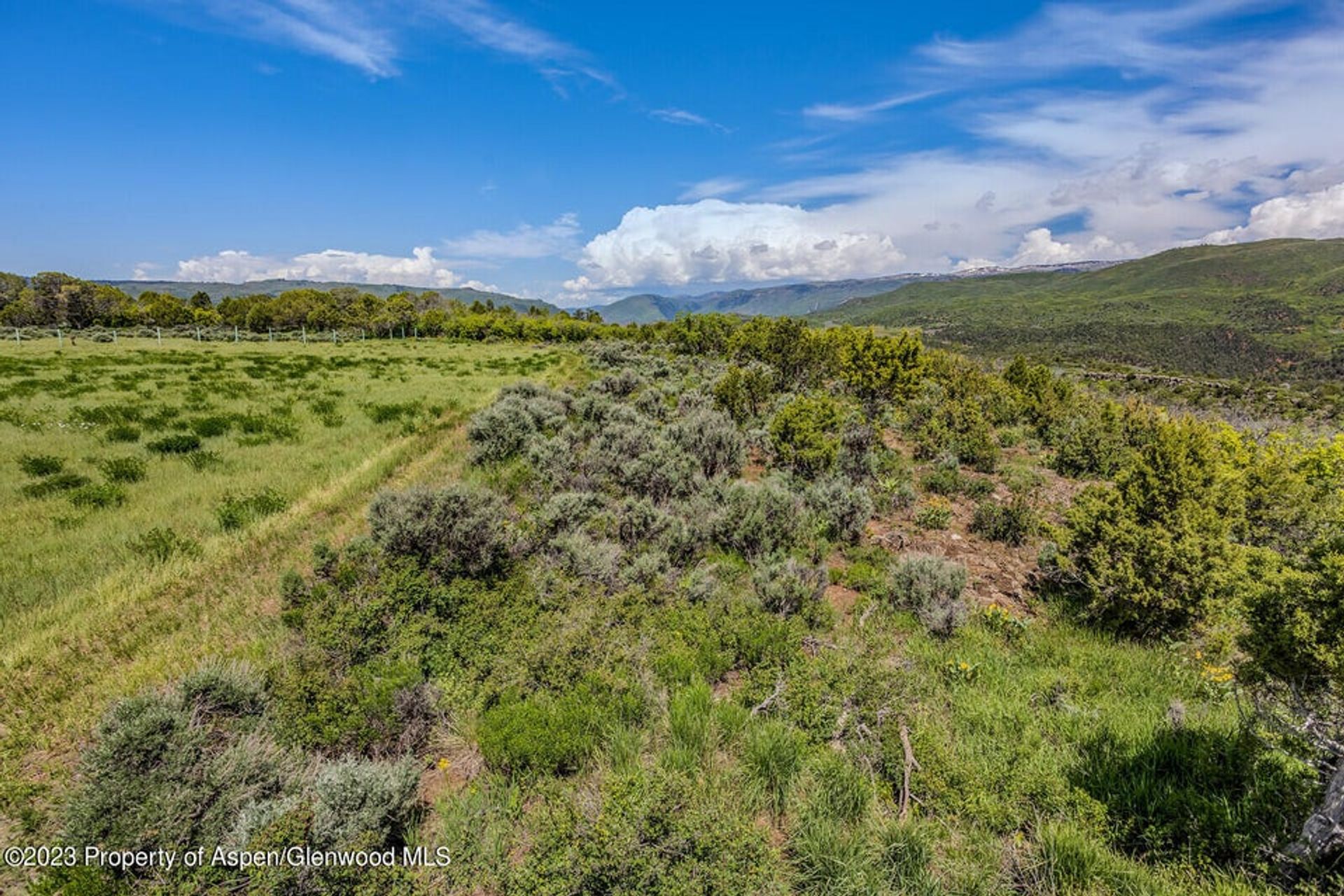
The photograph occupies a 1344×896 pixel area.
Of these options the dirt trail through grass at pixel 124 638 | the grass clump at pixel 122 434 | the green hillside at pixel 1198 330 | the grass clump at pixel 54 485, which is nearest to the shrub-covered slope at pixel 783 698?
the dirt trail through grass at pixel 124 638

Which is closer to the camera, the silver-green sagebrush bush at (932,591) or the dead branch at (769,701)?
the dead branch at (769,701)

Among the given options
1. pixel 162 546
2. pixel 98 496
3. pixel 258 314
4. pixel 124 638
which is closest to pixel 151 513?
pixel 98 496

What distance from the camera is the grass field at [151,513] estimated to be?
4625mm

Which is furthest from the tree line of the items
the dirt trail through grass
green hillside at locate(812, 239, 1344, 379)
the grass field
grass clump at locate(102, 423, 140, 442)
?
green hillside at locate(812, 239, 1344, 379)

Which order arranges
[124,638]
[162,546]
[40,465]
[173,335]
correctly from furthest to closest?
[173,335] → [40,465] → [162,546] → [124,638]

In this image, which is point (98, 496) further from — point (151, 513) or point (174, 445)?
point (174, 445)

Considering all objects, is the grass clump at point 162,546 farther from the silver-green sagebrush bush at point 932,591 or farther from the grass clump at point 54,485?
the silver-green sagebrush bush at point 932,591

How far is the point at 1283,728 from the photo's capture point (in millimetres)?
2797

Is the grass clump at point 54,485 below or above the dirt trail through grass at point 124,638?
above

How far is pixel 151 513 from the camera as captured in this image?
27.7 feet

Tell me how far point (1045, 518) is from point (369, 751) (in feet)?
38.5

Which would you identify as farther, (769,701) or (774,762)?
(769,701)

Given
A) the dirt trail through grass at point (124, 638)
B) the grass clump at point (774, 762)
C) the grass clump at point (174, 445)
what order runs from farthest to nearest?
the grass clump at point (174, 445) → the dirt trail through grass at point (124, 638) → the grass clump at point (774, 762)

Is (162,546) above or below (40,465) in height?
below
